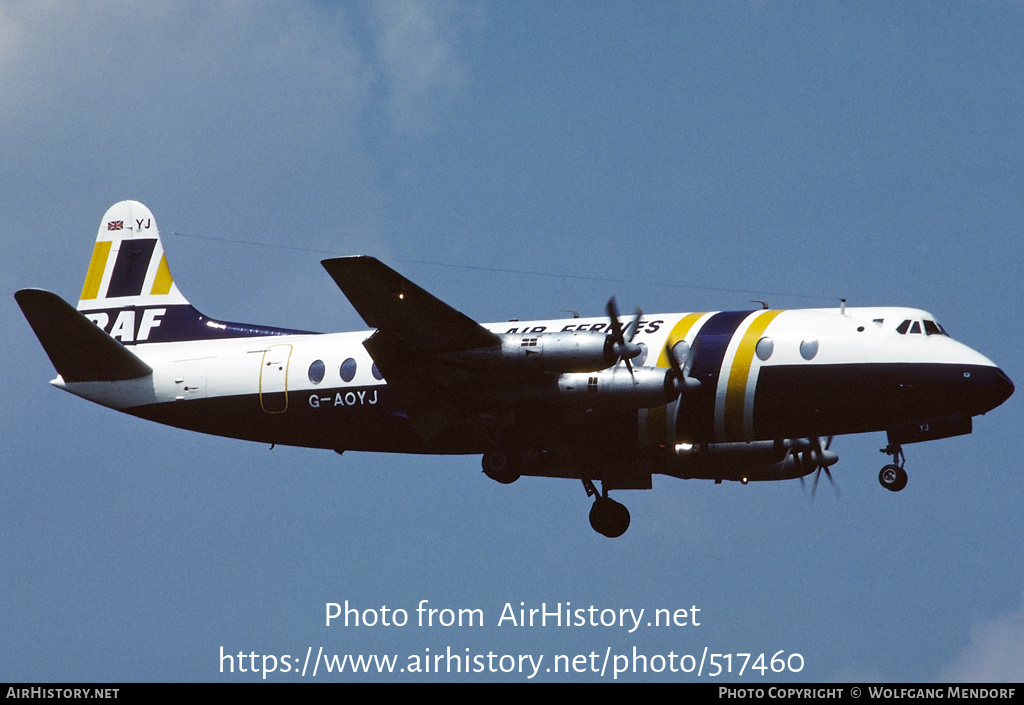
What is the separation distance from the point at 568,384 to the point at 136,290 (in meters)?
14.4

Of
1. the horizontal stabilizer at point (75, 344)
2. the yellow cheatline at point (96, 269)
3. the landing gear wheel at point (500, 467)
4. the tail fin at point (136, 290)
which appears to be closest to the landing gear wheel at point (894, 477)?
the landing gear wheel at point (500, 467)

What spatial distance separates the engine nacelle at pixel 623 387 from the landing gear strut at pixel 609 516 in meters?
5.04

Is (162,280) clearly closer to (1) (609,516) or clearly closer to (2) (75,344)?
(2) (75,344)

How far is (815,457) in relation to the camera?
39281mm

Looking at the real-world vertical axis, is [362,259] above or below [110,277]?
below

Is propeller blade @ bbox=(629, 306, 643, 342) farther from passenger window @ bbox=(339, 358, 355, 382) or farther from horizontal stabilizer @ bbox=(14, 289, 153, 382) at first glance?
horizontal stabilizer @ bbox=(14, 289, 153, 382)

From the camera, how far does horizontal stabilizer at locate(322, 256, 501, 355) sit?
3241cm

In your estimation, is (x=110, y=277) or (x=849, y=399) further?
(x=110, y=277)

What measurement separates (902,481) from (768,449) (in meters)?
3.57

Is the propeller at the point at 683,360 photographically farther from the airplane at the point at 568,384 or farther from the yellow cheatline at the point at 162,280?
the yellow cheatline at the point at 162,280

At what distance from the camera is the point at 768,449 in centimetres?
3825

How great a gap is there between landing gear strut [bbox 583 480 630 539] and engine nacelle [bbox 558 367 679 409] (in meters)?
5.04
